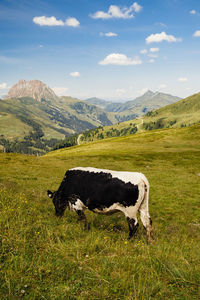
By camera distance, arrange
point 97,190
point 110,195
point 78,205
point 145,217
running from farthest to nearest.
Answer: point 78,205, point 97,190, point 145,217, point 110,195

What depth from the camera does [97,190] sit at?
33.0 feet

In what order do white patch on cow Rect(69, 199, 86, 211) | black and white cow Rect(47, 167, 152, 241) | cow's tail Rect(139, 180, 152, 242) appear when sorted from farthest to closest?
white patch on cow Rect(69, 199, 86, 211) < cow's tail Rect(139, 180, 152, 242) < black and white cow Rect(47, 167, 152, 241)

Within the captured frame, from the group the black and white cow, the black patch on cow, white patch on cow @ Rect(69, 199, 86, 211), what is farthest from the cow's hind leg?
white patch on cow @ Rect(69, 199, 86, 211)

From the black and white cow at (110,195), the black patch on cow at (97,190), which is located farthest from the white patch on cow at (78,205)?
the black patch on cow at (97,190)

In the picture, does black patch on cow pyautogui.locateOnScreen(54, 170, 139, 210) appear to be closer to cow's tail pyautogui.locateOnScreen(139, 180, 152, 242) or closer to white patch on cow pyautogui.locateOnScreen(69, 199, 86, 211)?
white patch on cow pyautogui.locateOnScreen(69, 199, 86, 211)

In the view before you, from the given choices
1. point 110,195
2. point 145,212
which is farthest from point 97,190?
point 145,212

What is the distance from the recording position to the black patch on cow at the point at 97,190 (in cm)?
958

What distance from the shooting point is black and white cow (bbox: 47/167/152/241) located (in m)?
9.56

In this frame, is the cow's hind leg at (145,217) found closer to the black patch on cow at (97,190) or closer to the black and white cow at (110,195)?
the black and white cow at (110,195)

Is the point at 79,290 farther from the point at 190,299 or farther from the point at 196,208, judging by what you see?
the point at 196,208

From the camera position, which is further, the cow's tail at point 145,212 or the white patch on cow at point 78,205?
the white patch on cow at point 78,205

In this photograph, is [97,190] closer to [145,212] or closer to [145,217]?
[145,212]

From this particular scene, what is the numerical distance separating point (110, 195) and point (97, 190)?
789 mm

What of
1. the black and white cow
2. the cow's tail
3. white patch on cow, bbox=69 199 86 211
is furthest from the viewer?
white patch on cow, bbox=69 199 86 211
